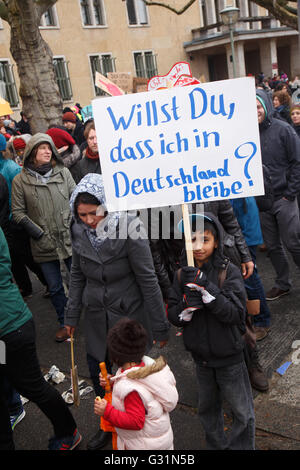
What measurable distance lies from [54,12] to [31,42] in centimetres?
1747

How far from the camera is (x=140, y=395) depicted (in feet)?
6.77

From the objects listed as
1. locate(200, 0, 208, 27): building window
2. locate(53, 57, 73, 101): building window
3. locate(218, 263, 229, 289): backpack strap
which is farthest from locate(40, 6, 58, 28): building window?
locate(218, 263, 229, 289): backpack strap

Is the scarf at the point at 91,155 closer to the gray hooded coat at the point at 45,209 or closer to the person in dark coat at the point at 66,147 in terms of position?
the person in dark coat at the point at 66,147

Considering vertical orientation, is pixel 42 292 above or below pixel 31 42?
below

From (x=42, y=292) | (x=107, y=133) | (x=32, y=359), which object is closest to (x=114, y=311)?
(x=32, y=359)

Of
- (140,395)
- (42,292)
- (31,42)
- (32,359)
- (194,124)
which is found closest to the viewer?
(140,395)

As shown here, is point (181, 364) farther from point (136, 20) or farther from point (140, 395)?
point (136, 20)

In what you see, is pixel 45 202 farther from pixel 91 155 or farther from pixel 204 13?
pixel 204 13

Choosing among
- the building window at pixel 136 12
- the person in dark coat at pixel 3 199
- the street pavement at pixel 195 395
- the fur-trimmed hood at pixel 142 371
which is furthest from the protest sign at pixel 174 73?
the building window at pixel 136 12

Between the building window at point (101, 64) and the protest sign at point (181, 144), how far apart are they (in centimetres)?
2366

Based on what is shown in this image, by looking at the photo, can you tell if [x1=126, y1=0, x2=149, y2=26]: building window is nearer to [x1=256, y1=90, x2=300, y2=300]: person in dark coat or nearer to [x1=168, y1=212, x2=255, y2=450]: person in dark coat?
[x1=256, y1=90, x2=300, y2=300]: person in dark coat

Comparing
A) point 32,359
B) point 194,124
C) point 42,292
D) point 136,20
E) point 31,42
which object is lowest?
point 42,292

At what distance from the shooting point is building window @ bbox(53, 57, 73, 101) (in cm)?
2347

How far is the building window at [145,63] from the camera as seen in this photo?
26.9 meters
